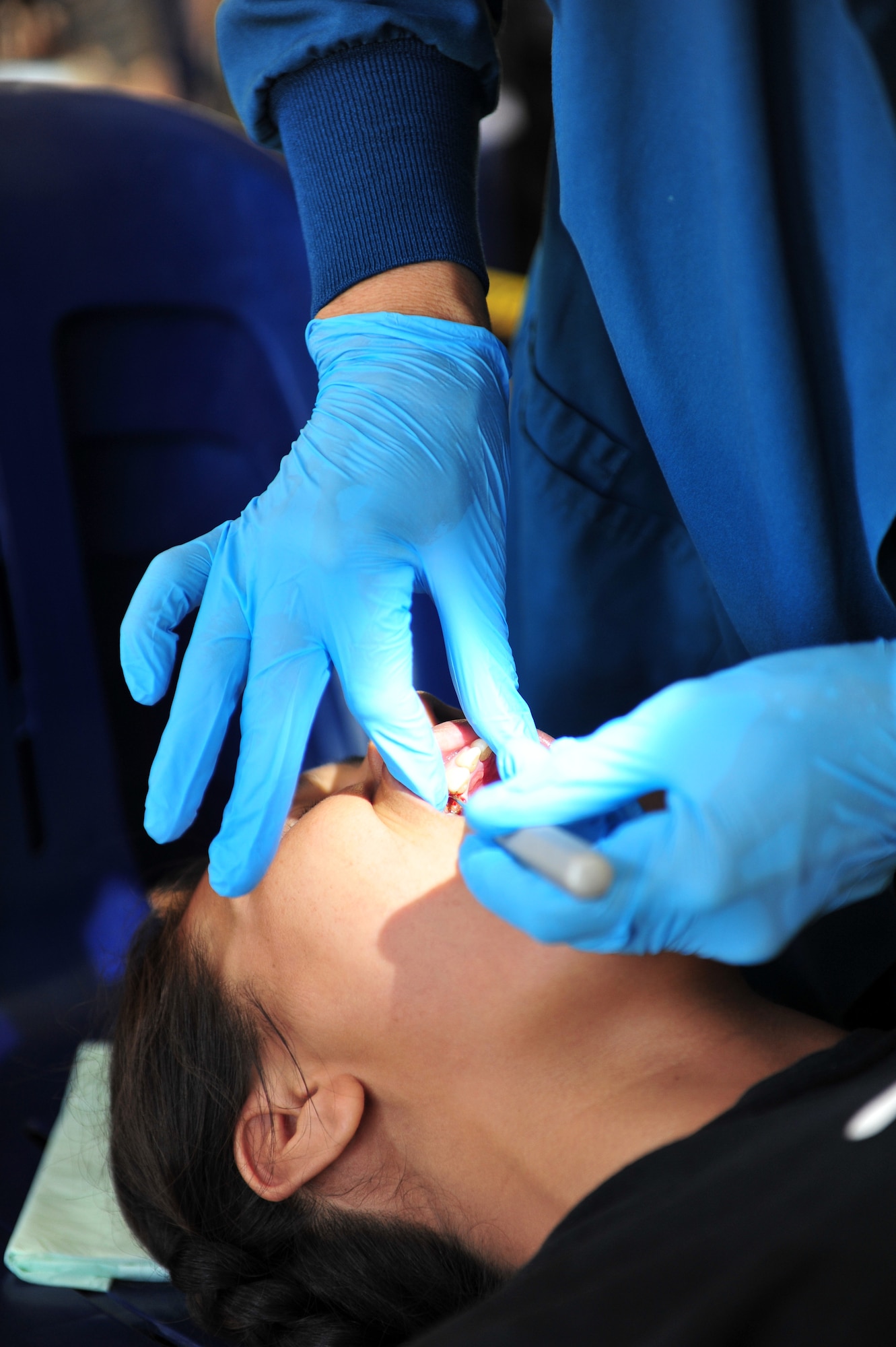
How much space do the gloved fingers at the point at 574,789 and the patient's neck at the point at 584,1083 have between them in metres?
0.24

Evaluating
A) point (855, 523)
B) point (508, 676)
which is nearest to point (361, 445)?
point (508, 676)

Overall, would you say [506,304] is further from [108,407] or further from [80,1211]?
[80,1211]

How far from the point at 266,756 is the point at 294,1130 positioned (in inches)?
16.8

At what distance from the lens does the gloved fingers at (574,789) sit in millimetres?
748

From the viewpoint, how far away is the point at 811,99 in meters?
0.82

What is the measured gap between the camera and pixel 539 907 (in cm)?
73

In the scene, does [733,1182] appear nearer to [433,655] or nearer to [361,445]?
[361,445]

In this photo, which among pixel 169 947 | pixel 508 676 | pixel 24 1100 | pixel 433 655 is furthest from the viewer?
pixel 433 655

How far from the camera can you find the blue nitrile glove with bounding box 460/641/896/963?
0.72 m

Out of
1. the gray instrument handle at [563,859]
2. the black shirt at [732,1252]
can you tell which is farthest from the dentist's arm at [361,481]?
the black shirt at [732,1252]

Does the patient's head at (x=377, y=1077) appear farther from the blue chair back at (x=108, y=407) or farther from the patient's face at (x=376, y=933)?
the blue chair back at (x=108, y=407)

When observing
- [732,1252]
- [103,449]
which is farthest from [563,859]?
[103,449]

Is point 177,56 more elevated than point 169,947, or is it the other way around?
point 177,56

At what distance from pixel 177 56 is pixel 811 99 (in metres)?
3.69
